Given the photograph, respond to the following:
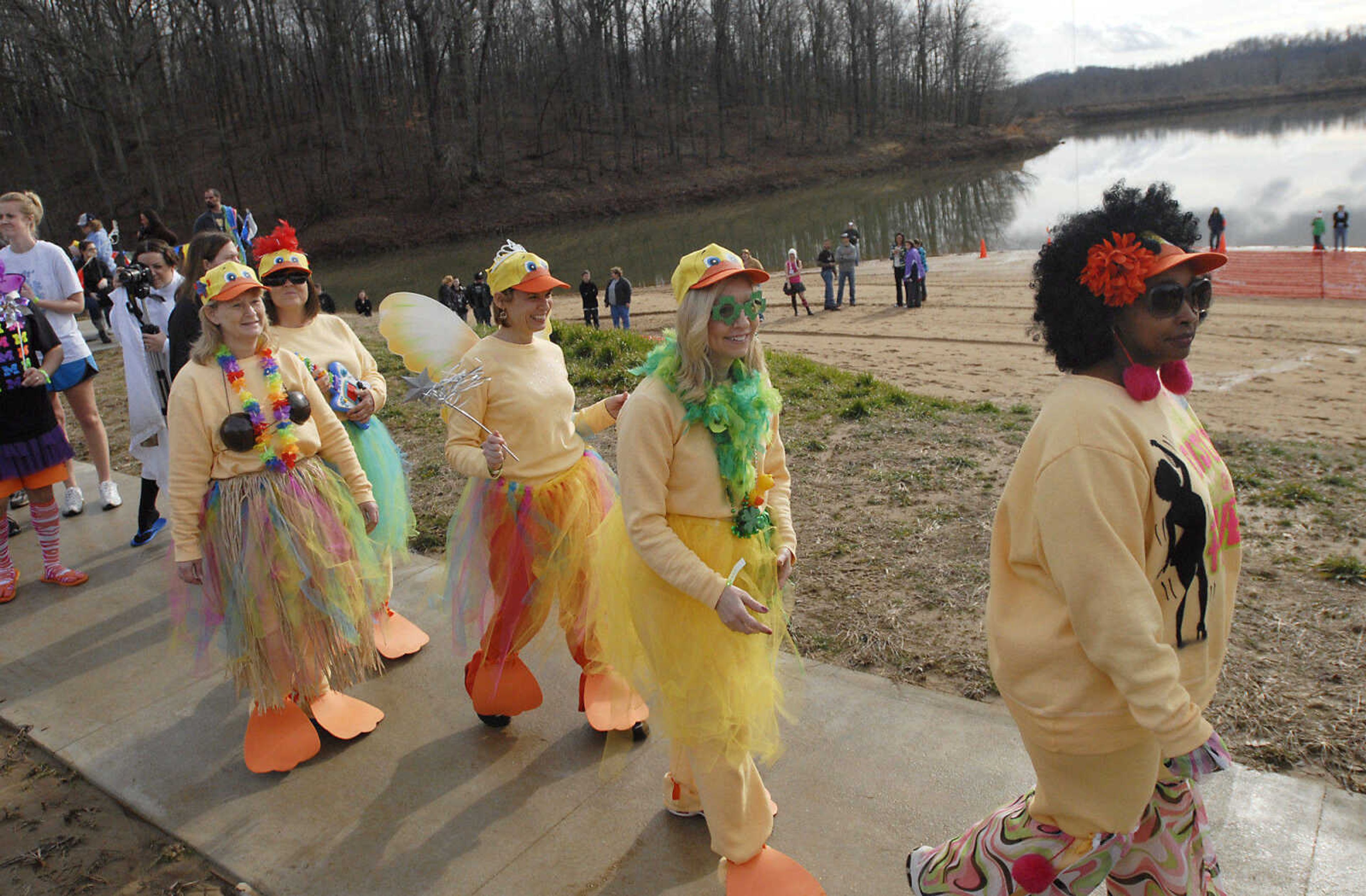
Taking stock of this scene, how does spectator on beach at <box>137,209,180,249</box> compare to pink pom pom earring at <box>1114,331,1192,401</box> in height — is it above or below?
above

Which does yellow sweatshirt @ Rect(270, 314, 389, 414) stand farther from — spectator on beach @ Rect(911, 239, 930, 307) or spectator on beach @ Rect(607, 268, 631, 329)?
spectator on beach @ Rect(911, 239, 930, 307)

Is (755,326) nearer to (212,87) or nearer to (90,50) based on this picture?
(90,50)

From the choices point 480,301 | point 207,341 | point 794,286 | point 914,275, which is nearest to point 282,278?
point 207,341

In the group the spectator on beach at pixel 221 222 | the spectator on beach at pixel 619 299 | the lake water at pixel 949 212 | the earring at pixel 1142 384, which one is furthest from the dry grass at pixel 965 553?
the lake water at pixel 949 212

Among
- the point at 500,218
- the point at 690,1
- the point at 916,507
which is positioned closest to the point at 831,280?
the point at 916,507

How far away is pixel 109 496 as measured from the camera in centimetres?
668

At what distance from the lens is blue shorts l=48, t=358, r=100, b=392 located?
5762mm

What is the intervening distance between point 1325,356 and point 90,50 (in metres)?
43.5

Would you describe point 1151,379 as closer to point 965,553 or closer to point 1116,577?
point 1116,577

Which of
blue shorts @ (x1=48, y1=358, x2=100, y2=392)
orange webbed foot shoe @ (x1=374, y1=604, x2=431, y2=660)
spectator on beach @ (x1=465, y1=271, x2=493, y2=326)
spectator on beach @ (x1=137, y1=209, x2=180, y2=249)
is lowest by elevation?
orange webbed foot shoe @ (x1=374, y1=604, x2=431, y2=660)

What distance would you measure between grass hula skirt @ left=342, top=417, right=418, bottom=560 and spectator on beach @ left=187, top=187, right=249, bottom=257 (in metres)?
1.17

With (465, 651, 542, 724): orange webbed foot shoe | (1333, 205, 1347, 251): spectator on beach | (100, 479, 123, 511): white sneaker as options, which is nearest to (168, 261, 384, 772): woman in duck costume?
(465, 651, 542, 724): orange webbed foot shoe

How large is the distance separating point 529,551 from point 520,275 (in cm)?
110

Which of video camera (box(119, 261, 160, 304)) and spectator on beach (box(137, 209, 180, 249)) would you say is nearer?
video camera (box(119, 261, 160, 304))
